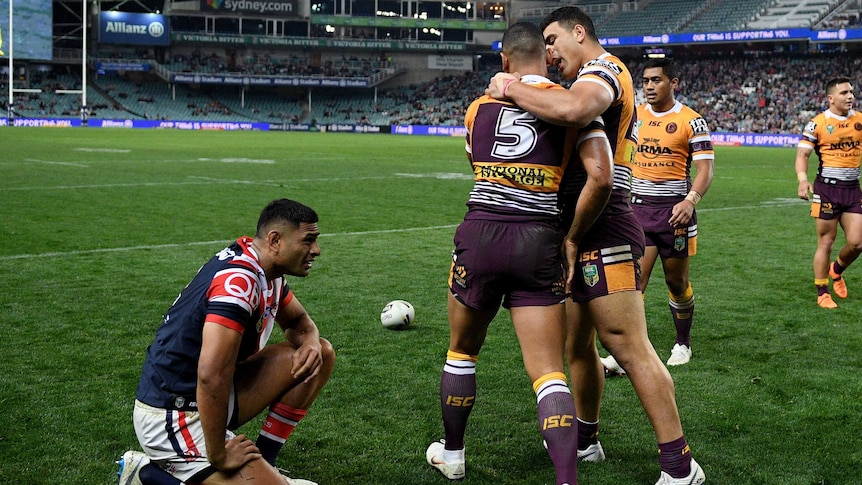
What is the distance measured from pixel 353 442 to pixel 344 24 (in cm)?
7160

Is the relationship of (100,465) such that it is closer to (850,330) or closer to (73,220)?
(850,330)

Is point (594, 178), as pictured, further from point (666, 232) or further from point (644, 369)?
point (666, 232)

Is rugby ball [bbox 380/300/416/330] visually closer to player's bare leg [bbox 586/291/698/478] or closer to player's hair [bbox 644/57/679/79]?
player's hair [bbox 644/57/679/79]

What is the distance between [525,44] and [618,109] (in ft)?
1.73

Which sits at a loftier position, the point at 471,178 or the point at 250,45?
the point at 250,45

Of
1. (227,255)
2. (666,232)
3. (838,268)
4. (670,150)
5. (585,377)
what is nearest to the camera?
(227,255)

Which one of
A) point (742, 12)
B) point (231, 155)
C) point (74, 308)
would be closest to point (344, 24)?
point (742, 12)

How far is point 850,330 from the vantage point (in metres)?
7.88

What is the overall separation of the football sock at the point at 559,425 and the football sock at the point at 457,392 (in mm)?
532

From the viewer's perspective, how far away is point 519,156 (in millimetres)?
4059

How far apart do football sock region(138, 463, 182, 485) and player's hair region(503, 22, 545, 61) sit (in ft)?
7.58

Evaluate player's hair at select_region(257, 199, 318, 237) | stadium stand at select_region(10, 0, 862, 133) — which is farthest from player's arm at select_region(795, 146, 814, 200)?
stadium stand at select_region(10, 0, 862, 133)

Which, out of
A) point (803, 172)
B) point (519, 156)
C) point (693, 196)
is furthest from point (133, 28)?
point (519, 156)

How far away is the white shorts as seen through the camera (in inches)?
148
